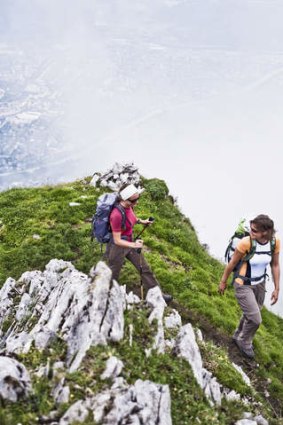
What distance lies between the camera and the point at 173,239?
23375 millimetres

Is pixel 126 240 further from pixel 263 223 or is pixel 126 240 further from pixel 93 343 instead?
pixel 93 343

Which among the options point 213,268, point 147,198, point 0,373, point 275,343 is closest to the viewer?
point 0,373

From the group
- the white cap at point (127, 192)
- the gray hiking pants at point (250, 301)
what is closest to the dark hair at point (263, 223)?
the gray hiking pants at point (250, 301)

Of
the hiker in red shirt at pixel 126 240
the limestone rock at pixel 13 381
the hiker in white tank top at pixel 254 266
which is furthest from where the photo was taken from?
the hiker in red shirt at pixel 126 240

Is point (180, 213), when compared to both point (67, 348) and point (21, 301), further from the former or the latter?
point (67, 348)

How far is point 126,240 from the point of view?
13117 millimetres

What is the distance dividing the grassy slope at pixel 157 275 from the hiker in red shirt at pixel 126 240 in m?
2.65

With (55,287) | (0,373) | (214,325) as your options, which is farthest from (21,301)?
(214,325)

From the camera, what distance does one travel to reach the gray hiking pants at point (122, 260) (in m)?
13.2

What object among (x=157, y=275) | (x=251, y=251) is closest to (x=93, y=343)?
(x=251, y=251)

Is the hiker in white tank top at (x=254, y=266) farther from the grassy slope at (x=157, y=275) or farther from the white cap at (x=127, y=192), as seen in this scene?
the white cap at (x=127, y=192)

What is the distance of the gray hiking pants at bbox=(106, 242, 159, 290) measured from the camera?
43.4ft

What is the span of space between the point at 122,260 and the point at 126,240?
2.42 feet

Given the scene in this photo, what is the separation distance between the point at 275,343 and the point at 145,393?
11097 millimetres
